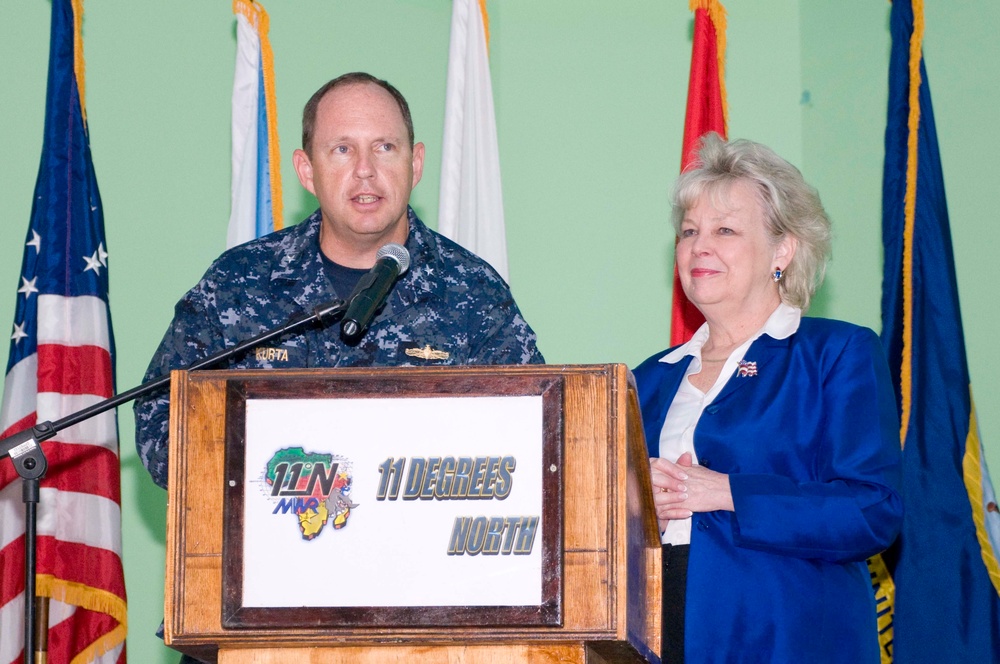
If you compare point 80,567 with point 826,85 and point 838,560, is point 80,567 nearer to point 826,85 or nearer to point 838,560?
point 838,560

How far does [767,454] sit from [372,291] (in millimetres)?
976

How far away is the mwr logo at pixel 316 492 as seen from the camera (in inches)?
61.4

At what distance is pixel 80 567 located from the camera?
327 cm

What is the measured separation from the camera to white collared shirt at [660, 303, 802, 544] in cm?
250

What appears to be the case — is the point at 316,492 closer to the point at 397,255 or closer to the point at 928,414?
the point at 397,255

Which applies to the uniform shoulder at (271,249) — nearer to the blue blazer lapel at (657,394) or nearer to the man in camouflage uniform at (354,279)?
the man in camouflage uniform at (354,279)

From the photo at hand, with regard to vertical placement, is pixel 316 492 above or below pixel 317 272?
below

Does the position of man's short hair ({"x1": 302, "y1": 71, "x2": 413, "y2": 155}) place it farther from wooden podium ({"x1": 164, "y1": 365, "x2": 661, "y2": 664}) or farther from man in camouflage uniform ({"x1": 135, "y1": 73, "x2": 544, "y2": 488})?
wooden podium ({"x1": 164, "y1": 365, "x2": 661, "y2": 664})

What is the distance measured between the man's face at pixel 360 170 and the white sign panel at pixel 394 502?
986 millimetres

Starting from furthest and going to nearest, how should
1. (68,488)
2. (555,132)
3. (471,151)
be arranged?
(555,132), (471,151), (68,488)

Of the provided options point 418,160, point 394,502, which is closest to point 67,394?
point 418,160

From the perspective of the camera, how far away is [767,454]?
2.42 m

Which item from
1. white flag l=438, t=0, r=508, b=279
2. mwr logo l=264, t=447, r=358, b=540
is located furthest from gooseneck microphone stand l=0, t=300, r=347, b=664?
white flag l=438, t=0, r=508, b=279

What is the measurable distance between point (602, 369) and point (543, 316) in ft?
9.34
